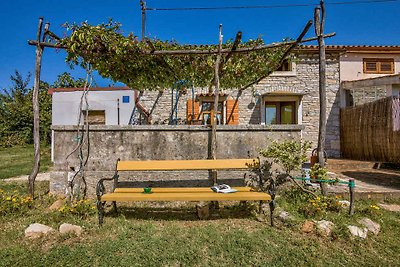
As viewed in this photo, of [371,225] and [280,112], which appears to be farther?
[280,112]

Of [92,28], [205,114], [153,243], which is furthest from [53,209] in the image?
[205,114]

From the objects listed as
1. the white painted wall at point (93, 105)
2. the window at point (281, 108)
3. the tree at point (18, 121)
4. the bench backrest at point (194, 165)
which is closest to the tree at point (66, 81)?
the tree at point (18, 121)

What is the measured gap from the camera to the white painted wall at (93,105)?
987 cm

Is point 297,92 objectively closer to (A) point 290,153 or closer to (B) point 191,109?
(B) point 191,109

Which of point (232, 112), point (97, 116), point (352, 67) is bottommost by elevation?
point (97, 116)

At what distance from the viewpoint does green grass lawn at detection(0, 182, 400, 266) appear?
2645mm

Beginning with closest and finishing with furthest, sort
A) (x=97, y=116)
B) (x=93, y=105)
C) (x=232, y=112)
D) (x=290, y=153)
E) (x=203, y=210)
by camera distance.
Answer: (x=203, y=210)
(x=290, y=153)
(x=93, y=105)
(x=97, y=116)
(x=232, y=112)

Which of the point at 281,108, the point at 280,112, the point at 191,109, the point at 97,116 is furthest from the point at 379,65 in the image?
the point at 97,116

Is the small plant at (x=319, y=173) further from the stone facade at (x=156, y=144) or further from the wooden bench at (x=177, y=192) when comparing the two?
the wooden bench at (x=177, y=192)

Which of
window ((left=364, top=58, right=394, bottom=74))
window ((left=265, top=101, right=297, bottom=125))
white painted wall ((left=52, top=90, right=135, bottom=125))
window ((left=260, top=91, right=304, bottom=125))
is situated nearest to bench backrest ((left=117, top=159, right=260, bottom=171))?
white painted wall ((left=52, top=90, right=135, bottom=125))

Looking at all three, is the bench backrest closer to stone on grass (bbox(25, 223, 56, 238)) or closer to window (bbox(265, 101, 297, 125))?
stone on grass (bbox(25, 223, 56, 238))

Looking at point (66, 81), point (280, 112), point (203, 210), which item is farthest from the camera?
point (66, 81)

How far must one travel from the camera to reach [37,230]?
3207 mm

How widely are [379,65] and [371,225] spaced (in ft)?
37.0
